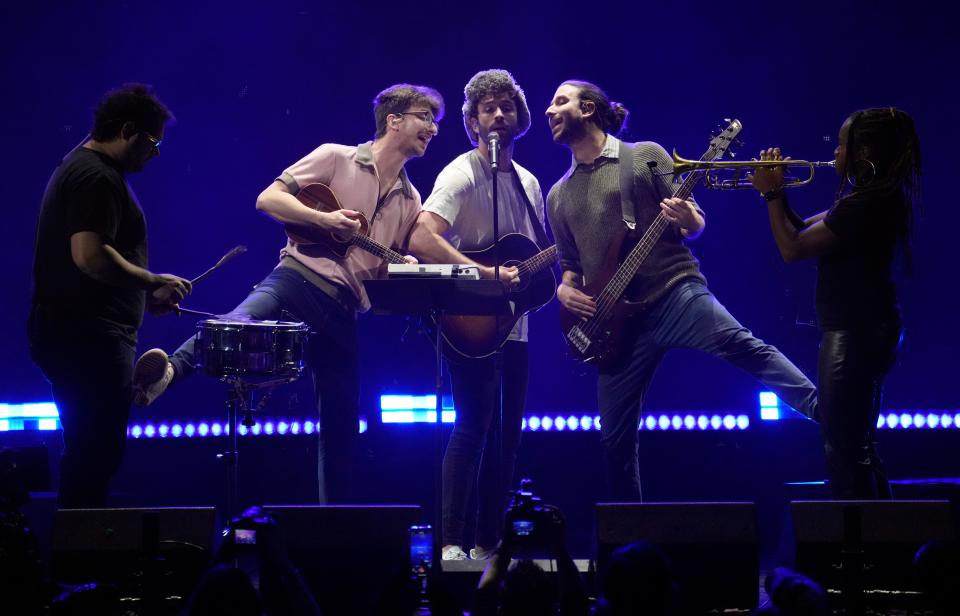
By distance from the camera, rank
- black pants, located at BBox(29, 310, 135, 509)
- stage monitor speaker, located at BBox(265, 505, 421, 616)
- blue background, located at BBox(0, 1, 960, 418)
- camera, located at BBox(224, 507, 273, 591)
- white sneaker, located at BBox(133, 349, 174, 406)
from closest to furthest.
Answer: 1. camera, located at BBox(224, 507, 273, 591)
2. stage monitor speaker, located at BBox(265, 505, 421, 616)
3. black pants, located at BBox(29, 310, 135, 509)
4. white sneaker, located at BBox(133, 349, 174, 406)
5. blue background, located at BBox(0, 1, 960, 418)

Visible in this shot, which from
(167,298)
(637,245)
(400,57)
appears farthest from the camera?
(400,57)

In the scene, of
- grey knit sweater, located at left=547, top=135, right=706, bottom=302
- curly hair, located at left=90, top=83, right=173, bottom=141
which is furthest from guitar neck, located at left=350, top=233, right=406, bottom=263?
curly hair, located at left=90, top=83, right=173, bottom=141

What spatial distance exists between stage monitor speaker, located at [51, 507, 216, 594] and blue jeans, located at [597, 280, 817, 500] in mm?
2294

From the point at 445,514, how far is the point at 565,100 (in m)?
2.44

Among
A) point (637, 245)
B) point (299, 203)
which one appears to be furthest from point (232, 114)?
point (637, 245)

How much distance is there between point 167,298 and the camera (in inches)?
184

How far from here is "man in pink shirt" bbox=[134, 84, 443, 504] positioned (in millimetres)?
5664

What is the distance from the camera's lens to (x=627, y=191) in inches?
219

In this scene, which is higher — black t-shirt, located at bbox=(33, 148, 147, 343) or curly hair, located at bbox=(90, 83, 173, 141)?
curly hair, located at bbox=(90, 83, 173, 141)

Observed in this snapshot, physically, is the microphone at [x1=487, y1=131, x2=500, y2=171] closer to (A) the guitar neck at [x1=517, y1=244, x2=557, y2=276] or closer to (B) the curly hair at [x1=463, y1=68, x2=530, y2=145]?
(B) the curly hair at [x1=463, y1=68, x2=530, y2=145]

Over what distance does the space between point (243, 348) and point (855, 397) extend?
9.32 feet

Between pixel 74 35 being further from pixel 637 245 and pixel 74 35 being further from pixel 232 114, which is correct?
pixel 637 245

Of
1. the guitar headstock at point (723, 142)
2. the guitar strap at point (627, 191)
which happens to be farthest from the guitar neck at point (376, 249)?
the guitar headstock at point (723, 142)

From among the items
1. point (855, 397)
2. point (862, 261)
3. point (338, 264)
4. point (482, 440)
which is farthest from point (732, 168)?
point (338, 264)
